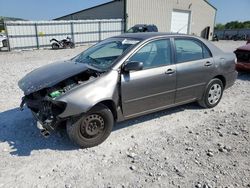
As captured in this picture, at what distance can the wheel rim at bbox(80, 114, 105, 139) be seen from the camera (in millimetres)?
3316

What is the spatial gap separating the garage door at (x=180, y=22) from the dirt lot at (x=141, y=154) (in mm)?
22071

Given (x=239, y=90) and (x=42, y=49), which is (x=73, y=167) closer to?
(x=239, y=90)

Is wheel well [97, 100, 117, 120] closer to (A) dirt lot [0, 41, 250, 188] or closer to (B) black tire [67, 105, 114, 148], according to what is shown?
(B) black tire [67, 105, 114, 148]

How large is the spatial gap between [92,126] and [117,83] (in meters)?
0.75

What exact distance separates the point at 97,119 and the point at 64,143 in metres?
0.67

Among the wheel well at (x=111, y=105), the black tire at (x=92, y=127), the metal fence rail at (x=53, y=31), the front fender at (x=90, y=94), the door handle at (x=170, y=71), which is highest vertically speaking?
the metal fence rail at (x=53, y=31)

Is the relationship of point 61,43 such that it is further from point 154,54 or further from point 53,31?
point 154,54

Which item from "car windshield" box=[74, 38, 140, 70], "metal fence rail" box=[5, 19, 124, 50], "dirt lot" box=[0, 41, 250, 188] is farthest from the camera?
"metal fence rail" box=[5, 19, 124, 50]

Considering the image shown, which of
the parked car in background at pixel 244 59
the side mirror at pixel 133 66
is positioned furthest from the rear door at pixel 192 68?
the parked car in background at pixel 244 59

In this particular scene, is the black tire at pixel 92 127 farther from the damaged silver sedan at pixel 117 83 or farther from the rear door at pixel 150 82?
the rear door at pixel 150 82

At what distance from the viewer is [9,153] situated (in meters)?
3.25

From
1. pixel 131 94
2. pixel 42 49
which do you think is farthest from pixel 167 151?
pixel 42 49

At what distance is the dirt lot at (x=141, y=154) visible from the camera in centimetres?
275

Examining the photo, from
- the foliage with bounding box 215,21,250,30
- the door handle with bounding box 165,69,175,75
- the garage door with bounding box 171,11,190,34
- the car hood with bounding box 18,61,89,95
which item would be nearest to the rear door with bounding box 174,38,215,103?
the door handle with bounding box 165,69,175,75
